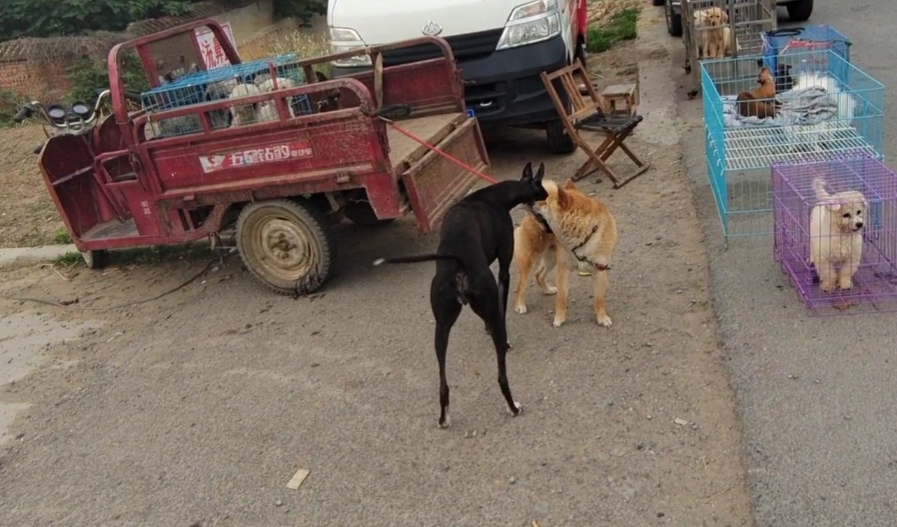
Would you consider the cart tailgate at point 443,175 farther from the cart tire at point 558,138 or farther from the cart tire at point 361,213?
the cart tire at point 558,138

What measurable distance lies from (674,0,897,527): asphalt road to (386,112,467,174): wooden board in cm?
213

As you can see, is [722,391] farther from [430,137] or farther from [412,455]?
[430,137]

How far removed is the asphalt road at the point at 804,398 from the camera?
10.5ft

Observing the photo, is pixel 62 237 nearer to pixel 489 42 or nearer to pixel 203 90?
pixel 203 90

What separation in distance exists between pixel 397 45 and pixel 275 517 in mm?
4010

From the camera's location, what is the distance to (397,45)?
6.48 m

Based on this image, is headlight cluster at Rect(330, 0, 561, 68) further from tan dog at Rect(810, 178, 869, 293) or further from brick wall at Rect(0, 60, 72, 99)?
brick wall at Rect(0, 60, 72, 99)

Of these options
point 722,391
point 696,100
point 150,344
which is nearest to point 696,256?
point 722,391

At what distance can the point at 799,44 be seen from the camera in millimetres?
7316

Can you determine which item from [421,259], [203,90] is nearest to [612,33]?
[203,90]

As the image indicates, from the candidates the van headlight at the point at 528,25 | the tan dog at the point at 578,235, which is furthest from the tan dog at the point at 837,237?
the van headlight at the point at 528,25

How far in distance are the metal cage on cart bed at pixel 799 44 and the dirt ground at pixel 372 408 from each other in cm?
172

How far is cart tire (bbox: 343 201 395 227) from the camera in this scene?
6698 millimetres

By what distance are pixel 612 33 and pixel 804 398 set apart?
1172 cm
